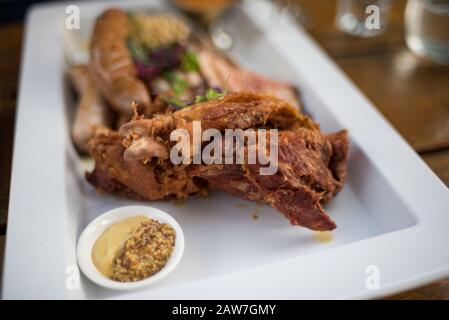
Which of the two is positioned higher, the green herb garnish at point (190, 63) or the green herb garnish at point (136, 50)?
the green herb garnish at point (136, 50)

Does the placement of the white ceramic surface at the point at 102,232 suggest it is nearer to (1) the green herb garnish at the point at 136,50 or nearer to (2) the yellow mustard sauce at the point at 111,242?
(2) the yellow mustard sauce at the point at 111,242

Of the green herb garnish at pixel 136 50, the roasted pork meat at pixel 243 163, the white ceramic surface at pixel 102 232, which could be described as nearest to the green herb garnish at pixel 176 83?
the green herb garnish at pixel 136 50

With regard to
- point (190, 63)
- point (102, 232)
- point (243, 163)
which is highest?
point (190, 63)

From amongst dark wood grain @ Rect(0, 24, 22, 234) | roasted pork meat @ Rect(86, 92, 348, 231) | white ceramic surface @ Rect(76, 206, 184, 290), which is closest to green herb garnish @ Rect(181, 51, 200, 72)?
roasted pork meat @ Rect(86, 92, 348, 231)

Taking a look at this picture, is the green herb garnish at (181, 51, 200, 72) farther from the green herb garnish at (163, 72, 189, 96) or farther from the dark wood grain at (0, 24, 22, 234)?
the dark wood grain at (0, 24, 22, 234)

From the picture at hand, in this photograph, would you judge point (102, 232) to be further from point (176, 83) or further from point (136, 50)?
point (136, 50)

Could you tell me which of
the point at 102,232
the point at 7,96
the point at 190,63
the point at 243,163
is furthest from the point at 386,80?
the point at 7,96
